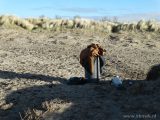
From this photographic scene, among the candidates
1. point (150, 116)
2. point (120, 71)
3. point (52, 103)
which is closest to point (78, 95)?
point (52, 103)

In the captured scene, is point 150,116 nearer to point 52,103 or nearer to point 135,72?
point 52,103

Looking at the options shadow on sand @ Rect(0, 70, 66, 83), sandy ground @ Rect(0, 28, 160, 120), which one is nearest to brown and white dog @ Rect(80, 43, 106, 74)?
sandy ground @ Rect(0, 28, 160, 120)

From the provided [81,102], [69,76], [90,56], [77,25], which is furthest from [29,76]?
[77,25]

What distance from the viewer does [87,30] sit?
91.5ft

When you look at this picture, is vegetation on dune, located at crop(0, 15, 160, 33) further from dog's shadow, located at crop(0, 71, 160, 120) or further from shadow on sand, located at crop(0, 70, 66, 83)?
dog's shadow, located at crop(0, 71, 160, 120)

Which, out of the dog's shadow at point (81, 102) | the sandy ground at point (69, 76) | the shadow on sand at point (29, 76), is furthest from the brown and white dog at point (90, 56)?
the dog's shadow at point (81, 102)

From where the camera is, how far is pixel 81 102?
12.1 meters

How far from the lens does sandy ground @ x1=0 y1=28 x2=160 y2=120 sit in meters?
11.6

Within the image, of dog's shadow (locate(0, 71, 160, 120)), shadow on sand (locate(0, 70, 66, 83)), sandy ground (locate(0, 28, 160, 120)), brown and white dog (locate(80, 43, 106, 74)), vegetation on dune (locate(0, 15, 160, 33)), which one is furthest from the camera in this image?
vegetation on dune (locate(0, 15, 160, 33))

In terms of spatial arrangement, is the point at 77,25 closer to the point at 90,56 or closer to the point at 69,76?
the point at 69,76

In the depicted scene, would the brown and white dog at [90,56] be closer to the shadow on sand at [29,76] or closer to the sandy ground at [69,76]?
the sandy ground at [69,76]

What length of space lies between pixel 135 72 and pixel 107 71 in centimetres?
97

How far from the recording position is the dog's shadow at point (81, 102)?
1141cm

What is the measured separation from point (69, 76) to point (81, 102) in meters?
4.29
